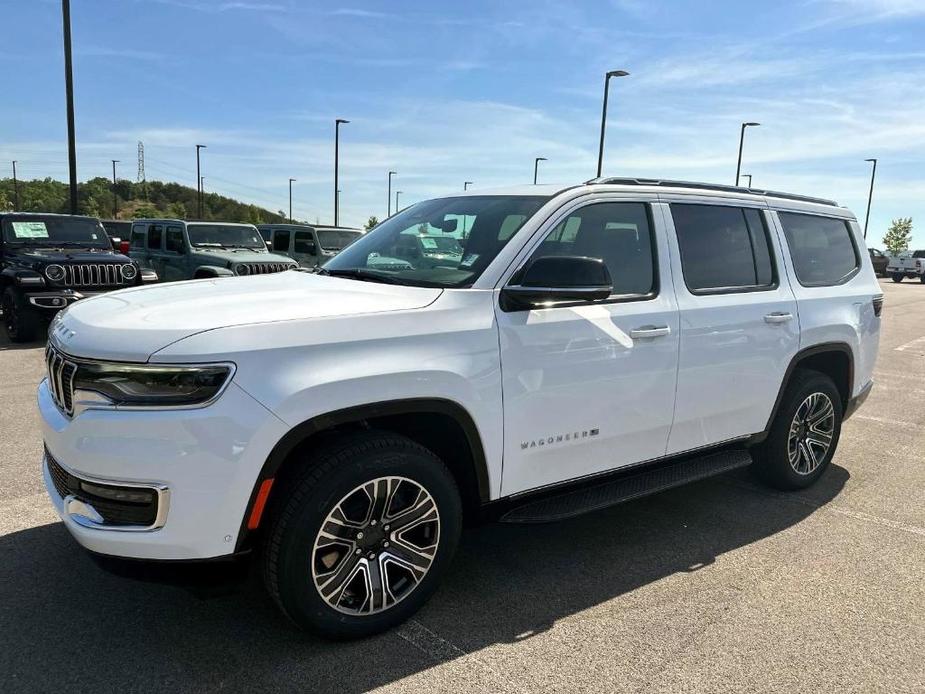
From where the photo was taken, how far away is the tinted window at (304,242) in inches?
667

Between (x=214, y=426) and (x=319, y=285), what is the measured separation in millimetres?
1122

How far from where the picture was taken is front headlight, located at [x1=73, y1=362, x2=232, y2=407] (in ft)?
7.80

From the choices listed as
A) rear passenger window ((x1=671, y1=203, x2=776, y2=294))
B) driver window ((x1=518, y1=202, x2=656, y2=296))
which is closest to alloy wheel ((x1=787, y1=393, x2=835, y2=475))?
rear passenger window ((x1=671, y1=203, x2=776, y2=294))

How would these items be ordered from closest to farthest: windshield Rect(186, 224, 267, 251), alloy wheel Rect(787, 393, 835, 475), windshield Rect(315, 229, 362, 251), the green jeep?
alloy wheel Rect(787, 393, 835, 475), the green jeep, windshield Rect(186, 224, 267, 251), windshield Rect(315, 229, 362, 251)

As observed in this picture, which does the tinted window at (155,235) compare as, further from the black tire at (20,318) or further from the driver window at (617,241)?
the driver window at (617,241)

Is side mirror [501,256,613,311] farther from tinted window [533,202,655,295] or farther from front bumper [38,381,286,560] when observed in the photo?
front bumper [38,381,286,560]

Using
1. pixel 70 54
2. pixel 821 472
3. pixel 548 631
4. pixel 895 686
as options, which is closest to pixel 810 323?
pixel 821 472

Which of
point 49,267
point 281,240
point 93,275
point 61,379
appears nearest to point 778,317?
point 61,379

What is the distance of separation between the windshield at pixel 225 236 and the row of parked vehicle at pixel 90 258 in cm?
2

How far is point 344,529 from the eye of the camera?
274 centimetres

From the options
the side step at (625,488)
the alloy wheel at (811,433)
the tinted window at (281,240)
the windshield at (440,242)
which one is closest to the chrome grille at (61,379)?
the windshield at (440,242)

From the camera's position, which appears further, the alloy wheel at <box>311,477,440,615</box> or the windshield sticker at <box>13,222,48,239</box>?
the windshield sticker at <box>13,222,48,239</box>

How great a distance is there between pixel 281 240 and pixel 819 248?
14.5 m

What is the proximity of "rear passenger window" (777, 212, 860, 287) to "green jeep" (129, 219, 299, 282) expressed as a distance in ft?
30.4
